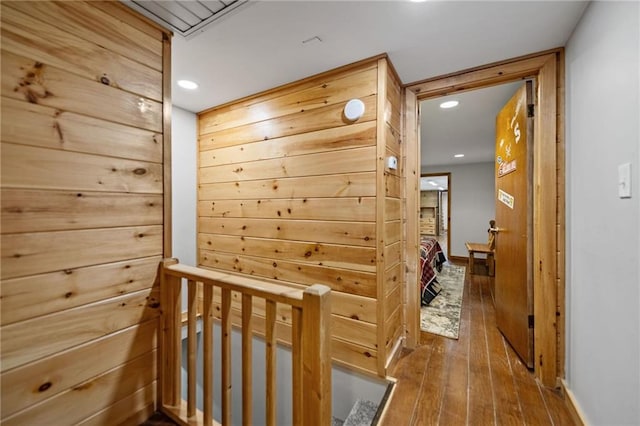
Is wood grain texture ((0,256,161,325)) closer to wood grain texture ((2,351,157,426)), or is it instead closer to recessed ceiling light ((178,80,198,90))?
wood grain texture ((2,351,157,426))

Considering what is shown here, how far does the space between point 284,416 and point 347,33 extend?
3.06m

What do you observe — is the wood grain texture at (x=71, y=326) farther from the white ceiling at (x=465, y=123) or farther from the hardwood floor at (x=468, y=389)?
the white ceiling at (x=465, y=123)

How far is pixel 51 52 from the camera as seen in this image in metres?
1.07

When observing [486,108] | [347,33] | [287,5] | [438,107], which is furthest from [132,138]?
[486,108]

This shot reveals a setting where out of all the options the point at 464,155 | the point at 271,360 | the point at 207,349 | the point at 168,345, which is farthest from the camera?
the point at 464,155

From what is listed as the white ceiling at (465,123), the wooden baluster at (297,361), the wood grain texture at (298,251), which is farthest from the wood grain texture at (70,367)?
the white ceiling at (465,123)

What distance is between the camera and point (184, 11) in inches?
53.2

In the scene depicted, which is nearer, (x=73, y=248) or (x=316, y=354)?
(x=316, y=354)

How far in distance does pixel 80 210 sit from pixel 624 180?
7.70 ft

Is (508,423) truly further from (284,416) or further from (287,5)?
(287,5)

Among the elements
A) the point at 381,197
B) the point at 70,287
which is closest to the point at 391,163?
the point at 381,197

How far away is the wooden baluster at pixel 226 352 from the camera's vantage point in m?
1.23

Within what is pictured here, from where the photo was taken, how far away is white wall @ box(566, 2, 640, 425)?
101 cm

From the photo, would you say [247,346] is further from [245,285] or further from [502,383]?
[502,383]
